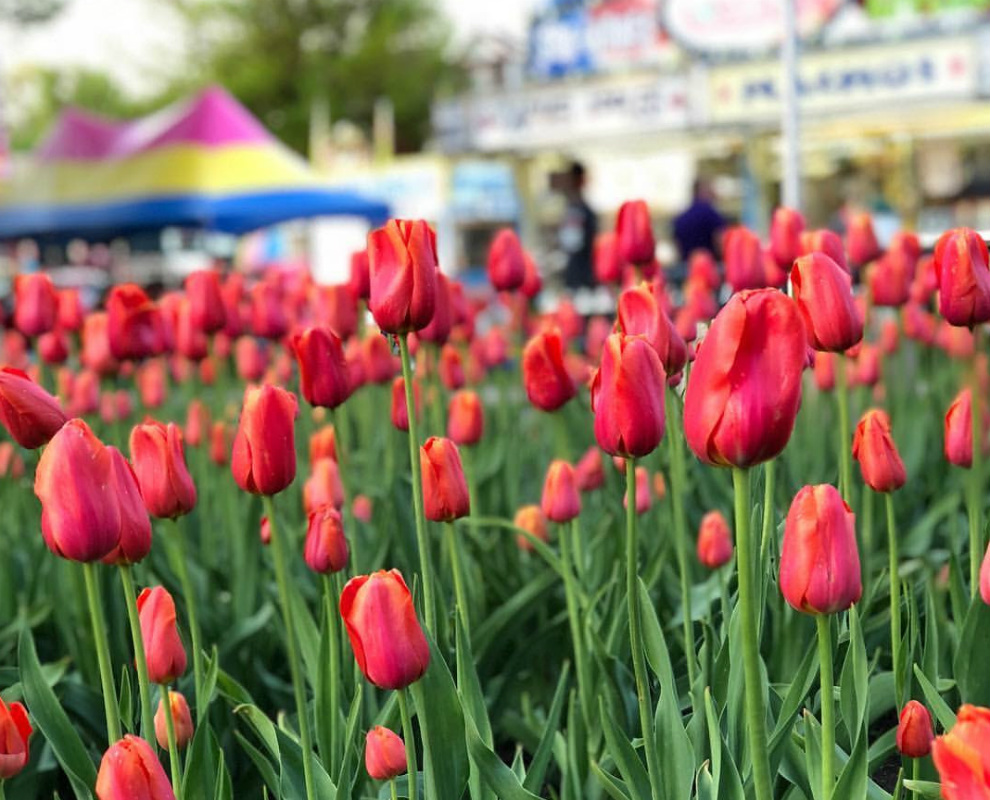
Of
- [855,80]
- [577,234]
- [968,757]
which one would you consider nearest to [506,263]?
[968,757]

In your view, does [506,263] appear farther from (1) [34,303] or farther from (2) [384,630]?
(2) [384,630]

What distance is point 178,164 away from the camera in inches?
422

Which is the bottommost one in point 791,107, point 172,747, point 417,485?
point 172,747

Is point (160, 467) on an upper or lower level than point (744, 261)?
lower

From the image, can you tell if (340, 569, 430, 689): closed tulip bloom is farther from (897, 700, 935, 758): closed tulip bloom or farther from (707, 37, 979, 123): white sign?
(707, 37, 979, 123): white sign

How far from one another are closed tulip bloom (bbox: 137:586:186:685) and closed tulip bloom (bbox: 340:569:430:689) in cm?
32

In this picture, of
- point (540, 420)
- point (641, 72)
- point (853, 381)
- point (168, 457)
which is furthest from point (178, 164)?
point (168, 457)

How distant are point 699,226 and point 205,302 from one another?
4.90 metres

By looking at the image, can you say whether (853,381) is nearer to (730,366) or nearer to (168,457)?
(168,457)

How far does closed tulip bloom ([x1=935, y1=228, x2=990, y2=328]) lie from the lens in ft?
5.25

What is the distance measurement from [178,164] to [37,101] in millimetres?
41866

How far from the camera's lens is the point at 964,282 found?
5.27 ft

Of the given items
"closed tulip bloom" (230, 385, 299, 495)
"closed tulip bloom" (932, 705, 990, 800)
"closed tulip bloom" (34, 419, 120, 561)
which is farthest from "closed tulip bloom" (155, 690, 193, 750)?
"closed tulip bloom" (932, 705, 990, 800)

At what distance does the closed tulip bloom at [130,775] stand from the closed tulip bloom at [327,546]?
19.1 inches
